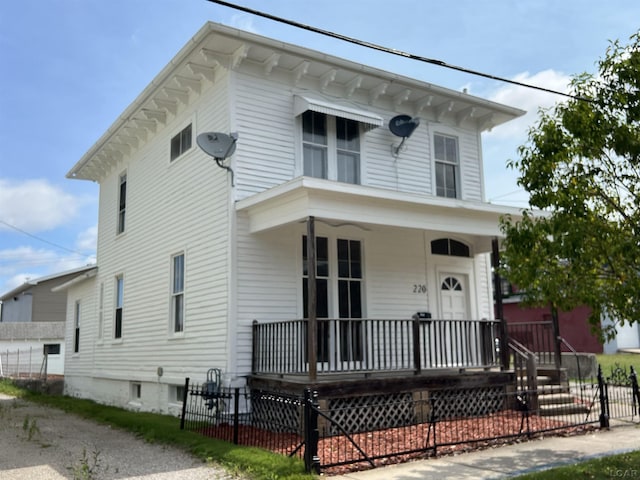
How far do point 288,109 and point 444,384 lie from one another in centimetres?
627

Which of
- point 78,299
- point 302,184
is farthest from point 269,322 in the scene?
point 78,299

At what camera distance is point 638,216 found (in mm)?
8070

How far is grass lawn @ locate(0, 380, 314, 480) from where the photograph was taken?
25.2 feet

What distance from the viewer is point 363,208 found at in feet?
35.6

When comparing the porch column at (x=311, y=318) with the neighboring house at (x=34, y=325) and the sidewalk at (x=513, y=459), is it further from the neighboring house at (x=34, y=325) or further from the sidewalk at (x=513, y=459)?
the neighboring house at (x=34, y=325)

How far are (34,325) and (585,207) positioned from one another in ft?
117

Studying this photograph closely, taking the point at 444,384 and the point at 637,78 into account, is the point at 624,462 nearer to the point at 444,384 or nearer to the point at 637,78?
the point at 444,384

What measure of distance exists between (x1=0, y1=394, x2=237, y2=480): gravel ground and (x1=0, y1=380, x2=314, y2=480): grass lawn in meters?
0.20

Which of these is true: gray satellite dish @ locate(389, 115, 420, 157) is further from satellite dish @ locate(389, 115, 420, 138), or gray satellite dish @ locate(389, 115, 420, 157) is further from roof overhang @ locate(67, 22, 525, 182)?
roof overhang @ locate(67, 22, 525, 182)

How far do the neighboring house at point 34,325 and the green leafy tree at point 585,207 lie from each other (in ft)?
81.2

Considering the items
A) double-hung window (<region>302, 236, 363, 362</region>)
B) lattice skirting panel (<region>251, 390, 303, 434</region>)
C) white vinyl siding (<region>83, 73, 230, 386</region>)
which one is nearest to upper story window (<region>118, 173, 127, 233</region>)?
white vinyl siding (<region>83, 73, 230, 386</region>)

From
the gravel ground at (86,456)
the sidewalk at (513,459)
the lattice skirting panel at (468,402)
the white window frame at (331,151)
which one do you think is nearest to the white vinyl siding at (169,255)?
the white window frame at (331,151)

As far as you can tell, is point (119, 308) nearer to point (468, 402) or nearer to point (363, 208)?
point (363, 208)

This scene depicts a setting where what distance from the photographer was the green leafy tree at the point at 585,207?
7812 millimetres
